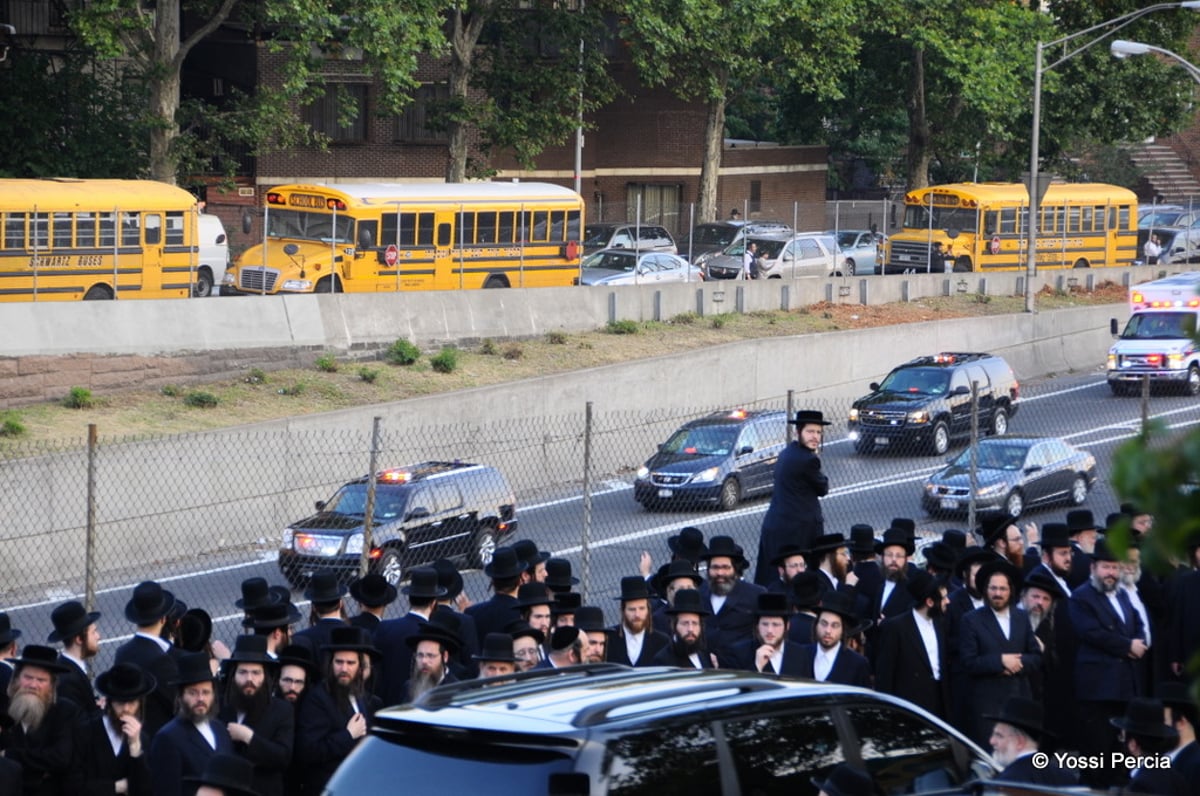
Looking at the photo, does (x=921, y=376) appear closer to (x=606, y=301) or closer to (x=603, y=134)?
(x=606, y=301)

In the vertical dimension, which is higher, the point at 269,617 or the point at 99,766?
the point at 269,617

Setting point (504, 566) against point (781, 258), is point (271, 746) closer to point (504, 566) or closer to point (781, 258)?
point (504, 566)

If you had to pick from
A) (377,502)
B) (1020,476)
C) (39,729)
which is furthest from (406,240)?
(39,729)

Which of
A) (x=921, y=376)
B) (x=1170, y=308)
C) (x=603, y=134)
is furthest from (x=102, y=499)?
(x=603, y=134)

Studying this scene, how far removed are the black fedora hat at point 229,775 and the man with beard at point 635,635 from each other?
3145mm

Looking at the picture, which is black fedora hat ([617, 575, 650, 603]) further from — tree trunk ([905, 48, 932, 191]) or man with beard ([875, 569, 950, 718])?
tree trunk ([905, 48, 932, 191])

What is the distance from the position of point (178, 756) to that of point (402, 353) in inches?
913

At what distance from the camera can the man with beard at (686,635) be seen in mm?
9180

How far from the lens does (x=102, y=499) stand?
848 inches

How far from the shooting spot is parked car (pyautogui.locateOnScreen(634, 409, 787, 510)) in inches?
975

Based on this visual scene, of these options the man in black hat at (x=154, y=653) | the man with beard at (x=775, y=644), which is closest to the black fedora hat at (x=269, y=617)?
the man in black hat at (x=154, y=653)

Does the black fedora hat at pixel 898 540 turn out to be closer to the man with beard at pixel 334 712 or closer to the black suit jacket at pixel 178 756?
the man with beard at pixel 334 712

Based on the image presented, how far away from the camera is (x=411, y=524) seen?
19797mm

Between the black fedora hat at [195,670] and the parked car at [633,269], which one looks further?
the parked car at [633,269]
